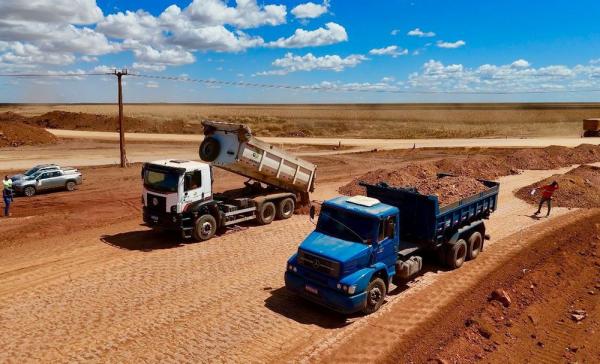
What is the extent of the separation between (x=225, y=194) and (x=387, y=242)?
899 cm

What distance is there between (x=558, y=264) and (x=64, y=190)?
23993mm

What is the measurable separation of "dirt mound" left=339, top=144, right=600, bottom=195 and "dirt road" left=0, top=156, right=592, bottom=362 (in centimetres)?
772

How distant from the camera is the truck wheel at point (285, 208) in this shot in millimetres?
18656

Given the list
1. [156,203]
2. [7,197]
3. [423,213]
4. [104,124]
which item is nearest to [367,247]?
[423,213]

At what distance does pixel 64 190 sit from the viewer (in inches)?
992

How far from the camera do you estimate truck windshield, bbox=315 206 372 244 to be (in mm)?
10312

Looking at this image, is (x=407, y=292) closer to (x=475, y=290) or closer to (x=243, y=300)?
(x=475, y=290)

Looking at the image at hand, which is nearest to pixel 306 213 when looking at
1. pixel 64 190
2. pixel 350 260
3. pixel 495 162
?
pixel 350 260

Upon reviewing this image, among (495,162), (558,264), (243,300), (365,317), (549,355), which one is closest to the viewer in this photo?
(549,355)

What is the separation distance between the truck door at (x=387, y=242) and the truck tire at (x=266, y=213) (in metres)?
7.79

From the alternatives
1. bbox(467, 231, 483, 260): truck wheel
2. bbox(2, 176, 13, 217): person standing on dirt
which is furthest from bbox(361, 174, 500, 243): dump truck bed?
bbox(2, 176, 13, 217): person standing on dirt

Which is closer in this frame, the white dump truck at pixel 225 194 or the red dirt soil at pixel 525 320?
the red dirt soil at pixel 525 320

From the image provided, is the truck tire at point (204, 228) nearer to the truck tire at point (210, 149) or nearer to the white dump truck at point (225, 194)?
the white dump truck at point (225, 194)

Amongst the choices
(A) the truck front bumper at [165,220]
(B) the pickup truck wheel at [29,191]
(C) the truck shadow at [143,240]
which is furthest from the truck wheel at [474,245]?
(B) the pickup truck wheel at [29,191]
